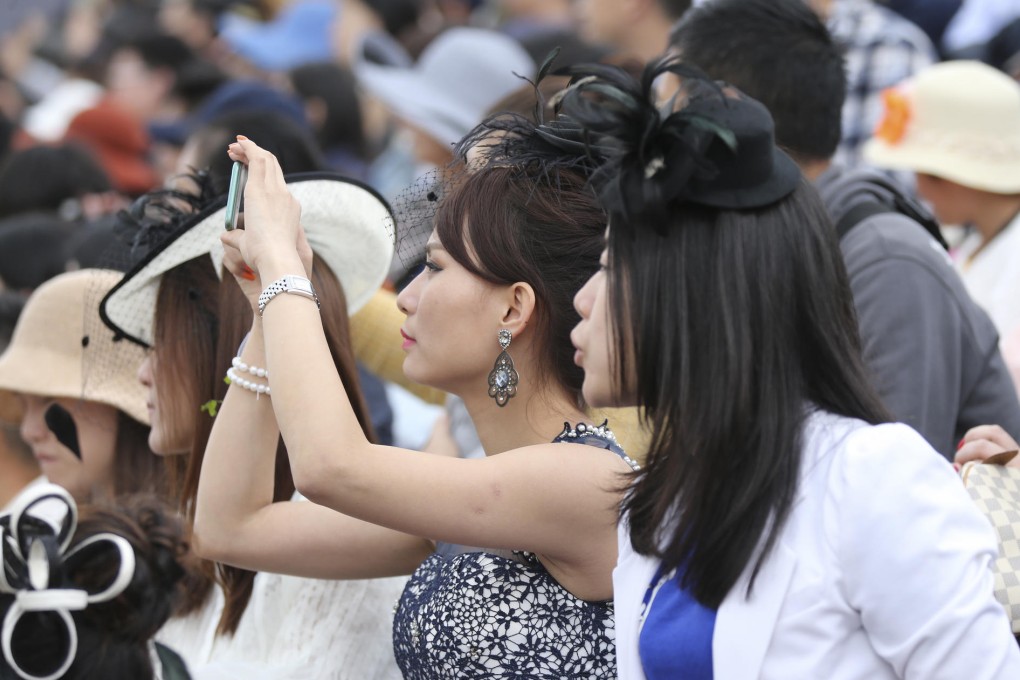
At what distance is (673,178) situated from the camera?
1.74 m

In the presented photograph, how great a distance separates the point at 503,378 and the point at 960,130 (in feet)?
7.84

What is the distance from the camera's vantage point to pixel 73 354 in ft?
11.9

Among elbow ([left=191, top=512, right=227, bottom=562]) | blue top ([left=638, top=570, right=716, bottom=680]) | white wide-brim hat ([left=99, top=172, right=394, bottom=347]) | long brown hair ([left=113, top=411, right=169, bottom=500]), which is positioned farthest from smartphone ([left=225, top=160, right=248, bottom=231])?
long brown hair ([left=113, top=411, right=169, bottom=500])

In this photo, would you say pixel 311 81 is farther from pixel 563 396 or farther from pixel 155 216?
pixel 563 396

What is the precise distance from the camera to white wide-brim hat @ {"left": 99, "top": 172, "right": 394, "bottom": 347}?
2.82 metres

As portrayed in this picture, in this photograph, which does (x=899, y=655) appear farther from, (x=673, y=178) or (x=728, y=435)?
(x=673, y=178)

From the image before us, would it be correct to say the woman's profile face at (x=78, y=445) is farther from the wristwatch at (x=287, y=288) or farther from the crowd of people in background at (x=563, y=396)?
the wristwatch at (x=287, y=288)

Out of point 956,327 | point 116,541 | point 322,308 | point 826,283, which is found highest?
point 826,283

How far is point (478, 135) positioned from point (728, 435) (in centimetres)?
98

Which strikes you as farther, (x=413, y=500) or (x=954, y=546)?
(x=413, y=500)

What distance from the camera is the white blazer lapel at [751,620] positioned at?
5.53ft

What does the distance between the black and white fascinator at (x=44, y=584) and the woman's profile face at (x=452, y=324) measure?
2.75 feet

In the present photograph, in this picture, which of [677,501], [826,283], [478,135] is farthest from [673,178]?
[478,135]

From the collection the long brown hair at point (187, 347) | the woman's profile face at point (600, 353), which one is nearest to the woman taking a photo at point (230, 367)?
the long brown hair at point (187, 347)
